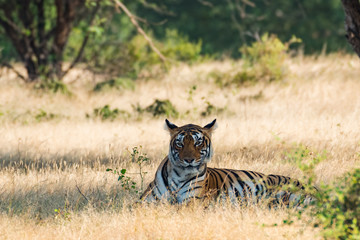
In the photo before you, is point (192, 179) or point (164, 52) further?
point (164, 52)

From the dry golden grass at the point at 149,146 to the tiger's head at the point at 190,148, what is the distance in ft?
1.49

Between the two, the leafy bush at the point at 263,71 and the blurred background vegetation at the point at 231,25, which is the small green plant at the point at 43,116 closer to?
the leafy bush at the point at 263,71

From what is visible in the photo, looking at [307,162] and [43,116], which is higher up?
[307,162]

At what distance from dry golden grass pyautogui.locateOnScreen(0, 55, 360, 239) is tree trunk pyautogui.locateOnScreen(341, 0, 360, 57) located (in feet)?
4.19

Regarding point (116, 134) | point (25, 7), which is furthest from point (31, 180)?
point (25, 7)

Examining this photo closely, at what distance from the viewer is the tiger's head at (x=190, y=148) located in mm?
5949

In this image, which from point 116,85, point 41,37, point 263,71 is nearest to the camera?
point 116,85

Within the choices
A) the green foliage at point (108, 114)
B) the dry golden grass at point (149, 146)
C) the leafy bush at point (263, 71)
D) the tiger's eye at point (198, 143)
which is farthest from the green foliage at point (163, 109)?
the tiger's eye at point (198, 143)

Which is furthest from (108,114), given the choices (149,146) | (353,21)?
(353,21)

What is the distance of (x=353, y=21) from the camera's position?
798 cm

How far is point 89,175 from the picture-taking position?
7.73 meters

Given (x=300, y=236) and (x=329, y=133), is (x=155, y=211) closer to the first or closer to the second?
(x=300, y=236)

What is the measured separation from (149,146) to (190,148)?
375 centimetres

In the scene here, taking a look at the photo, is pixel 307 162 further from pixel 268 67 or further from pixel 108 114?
pixel 268 67
